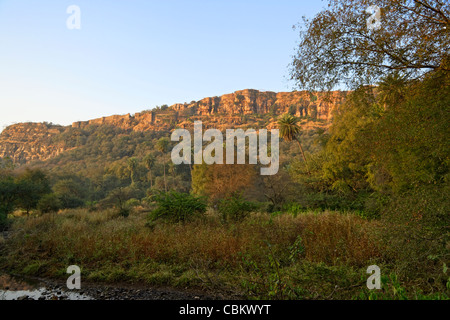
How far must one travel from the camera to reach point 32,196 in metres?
22.5

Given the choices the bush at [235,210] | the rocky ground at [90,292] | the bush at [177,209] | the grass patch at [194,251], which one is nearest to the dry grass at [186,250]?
the grass patch at [194,251]

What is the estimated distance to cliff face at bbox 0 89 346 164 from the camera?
96.8 meters

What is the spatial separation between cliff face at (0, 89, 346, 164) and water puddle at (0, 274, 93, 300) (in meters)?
73.9

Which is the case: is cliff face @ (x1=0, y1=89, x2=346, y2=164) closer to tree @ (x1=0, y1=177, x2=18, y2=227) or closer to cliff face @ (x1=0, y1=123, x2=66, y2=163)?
cliff face @ (x1=0, y1=123, x2=66, y2=163)

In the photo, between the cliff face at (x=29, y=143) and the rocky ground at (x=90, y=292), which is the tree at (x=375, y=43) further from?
the cliff face at (x=29, y=143)

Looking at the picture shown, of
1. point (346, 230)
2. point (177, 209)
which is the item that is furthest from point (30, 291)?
point (346, 230)

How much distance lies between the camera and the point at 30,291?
6.50 metres

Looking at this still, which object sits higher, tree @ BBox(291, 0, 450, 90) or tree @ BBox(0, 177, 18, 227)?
tree @ BBox(291, 0, 450, 90)

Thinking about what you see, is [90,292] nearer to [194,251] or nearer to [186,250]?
[186,250]

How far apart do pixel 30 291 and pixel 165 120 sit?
114 m

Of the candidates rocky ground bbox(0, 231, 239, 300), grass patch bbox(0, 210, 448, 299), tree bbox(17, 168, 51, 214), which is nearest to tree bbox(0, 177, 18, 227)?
tree bbox(17, 168, 51, 214)

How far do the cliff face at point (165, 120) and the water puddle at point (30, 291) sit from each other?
73942 mm
